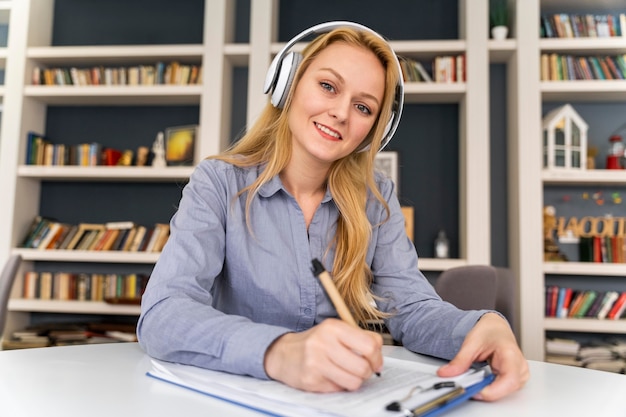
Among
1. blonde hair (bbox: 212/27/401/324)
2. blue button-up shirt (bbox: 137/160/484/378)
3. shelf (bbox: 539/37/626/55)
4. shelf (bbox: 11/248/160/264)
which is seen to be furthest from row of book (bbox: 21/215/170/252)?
shelf (bbox: 539/37/626/55)

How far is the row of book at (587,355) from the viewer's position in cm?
307

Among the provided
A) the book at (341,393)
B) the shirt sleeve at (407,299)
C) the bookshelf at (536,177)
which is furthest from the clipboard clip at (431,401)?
the bookshelf at (536,177)

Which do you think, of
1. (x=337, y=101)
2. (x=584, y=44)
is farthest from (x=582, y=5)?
(x=337, y=101)

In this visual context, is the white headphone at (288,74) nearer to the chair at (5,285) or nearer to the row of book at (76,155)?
the chair at (5,285)

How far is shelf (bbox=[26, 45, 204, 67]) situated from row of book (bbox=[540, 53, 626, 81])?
7.75ft

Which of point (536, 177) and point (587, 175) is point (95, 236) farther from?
point (587, 175)

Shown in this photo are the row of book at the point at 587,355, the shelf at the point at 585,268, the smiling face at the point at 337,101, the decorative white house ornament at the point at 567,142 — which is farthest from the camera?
the decorative white house ornament at the point at 567,142

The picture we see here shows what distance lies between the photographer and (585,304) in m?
3.24

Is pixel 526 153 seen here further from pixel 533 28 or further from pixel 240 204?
pixel 240 204

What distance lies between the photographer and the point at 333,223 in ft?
4.12

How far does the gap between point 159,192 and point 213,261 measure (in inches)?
117

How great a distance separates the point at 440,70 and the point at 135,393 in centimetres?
321

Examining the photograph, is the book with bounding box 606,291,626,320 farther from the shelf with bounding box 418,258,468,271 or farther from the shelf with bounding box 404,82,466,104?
the shelf with bounding box 404,82,466,104

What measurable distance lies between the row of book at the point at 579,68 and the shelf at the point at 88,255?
9.58 feet
